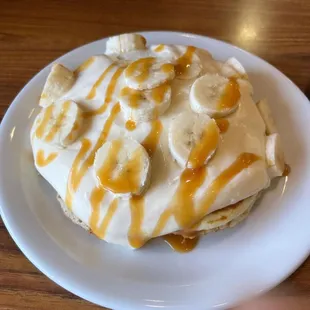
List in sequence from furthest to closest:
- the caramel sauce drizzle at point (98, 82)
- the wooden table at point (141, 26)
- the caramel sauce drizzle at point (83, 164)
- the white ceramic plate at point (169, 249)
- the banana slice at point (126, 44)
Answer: the wooden table at point (141, 26) < the banana slice at point (126, 44) < the caramel sauce drizzle at point (98, 82) < the caramel sauce drizzle at point (83, 164) < the white ceramic plate at point (169, 249)

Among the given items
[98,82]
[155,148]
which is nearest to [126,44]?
[98,82]

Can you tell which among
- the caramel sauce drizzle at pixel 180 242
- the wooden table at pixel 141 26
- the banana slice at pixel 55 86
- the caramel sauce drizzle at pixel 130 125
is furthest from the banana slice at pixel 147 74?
the wooden table at pixel 141 26

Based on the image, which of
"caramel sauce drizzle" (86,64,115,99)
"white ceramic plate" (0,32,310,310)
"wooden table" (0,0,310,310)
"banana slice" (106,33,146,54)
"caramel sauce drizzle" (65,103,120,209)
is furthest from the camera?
"wooden table" (0,0,310,310)

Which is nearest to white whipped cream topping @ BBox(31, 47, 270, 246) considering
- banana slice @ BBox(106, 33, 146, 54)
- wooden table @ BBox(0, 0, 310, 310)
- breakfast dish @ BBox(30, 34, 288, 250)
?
breakfast dish @ BBox(30, 34, 288, 250)

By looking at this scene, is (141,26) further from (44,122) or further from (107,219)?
(107,219)

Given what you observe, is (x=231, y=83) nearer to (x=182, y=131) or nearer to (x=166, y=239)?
(x=182, y=131)

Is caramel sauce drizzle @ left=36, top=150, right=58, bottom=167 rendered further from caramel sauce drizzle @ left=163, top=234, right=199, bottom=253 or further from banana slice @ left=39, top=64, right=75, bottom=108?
caramel sauce drizzle @ left=163, top=234, right=199, bottom=253

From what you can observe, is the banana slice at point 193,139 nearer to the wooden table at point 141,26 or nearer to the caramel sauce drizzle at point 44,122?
the caramel sauce drizzle at point 44,122
